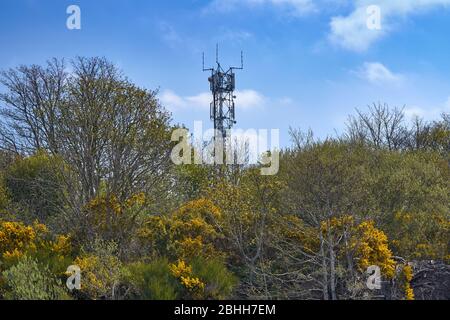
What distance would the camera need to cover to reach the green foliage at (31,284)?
723 cm

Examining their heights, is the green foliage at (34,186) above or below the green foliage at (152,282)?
above

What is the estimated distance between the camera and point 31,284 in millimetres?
7203

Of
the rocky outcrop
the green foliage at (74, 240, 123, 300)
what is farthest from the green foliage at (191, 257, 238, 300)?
the rocky outcrop

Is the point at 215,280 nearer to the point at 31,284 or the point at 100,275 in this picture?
the point at 100,275

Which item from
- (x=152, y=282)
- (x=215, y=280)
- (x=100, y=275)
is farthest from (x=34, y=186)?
(x=215, y=280)

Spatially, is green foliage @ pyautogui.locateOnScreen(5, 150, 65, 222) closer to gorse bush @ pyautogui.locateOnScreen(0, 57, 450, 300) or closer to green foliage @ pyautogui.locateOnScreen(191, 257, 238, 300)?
gorse bush @ pyautogui.locateOnScreen(0, 57, 450, 300)

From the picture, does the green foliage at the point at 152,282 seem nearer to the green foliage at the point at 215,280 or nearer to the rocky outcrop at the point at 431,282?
the green foliage at the point at 215,280

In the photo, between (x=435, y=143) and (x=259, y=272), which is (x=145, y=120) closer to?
(x=259, y=272)

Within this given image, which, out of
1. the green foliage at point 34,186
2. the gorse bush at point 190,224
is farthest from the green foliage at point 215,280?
the green foliage at point 34,186

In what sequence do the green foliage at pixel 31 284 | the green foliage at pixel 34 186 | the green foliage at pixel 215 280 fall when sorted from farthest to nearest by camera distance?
the green foliage at pixel 34 186 < the green foliage at pixel 215 280 < the green foliage at pixel 31 284

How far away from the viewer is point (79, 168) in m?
10.4

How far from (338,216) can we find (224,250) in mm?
2486
